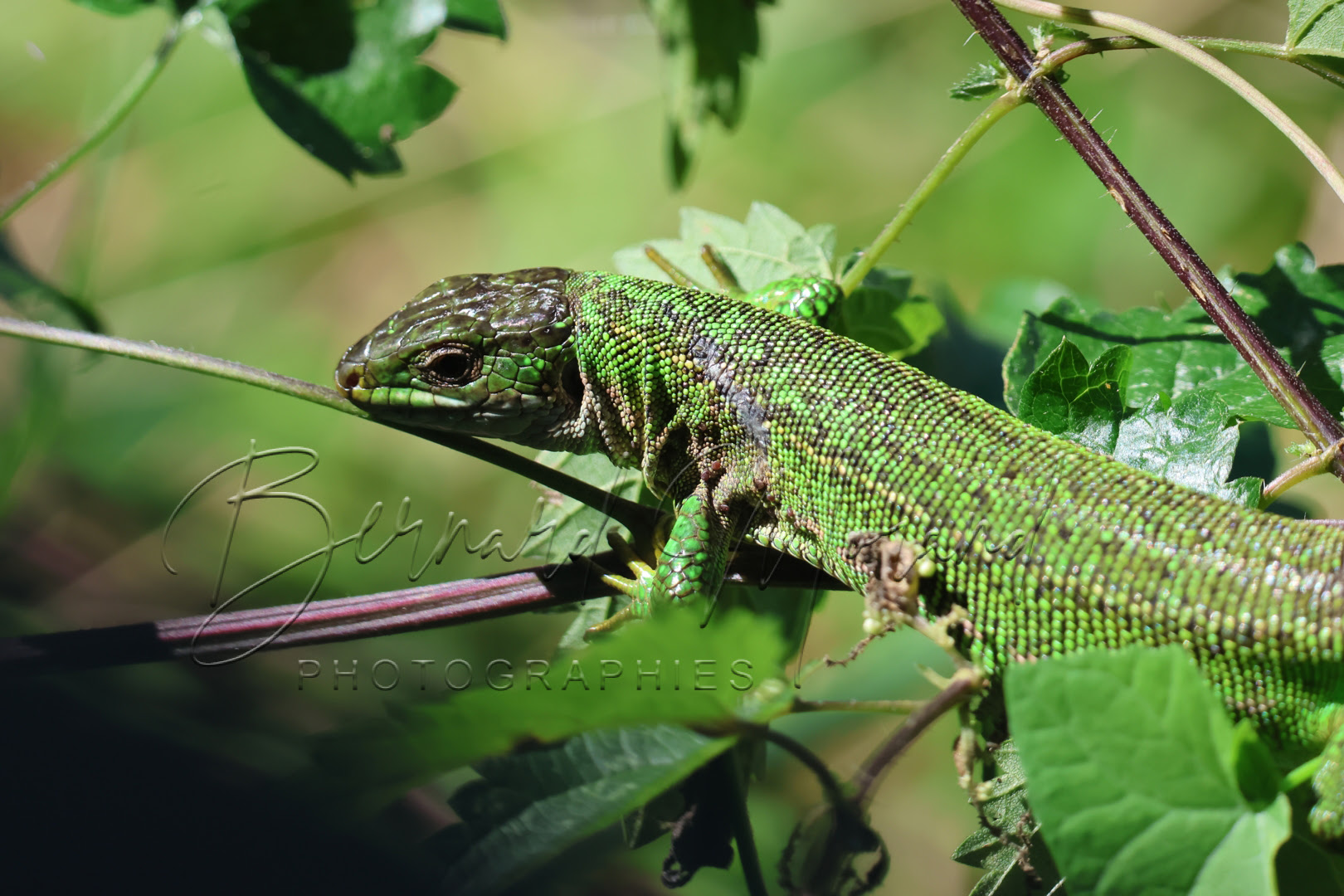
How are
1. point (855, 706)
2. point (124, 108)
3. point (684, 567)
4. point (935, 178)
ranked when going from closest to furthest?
point (855, 706) → point (935, 178) → point (684, 567) → point (124, 108)

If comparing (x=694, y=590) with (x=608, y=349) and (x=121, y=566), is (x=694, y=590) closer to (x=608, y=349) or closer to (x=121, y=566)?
(x=608, y=349)

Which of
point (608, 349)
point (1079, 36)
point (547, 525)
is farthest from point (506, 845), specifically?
point (1079, 36)

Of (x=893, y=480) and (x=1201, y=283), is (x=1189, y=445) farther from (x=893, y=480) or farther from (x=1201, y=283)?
(x=893, y=480)

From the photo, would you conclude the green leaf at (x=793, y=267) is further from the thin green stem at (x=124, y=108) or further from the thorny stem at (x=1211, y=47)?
the thin green stem at (x=124, y=108)

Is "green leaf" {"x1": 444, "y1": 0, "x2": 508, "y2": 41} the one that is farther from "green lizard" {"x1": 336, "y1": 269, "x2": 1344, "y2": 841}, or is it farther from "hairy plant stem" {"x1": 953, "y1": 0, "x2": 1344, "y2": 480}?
"hairy plant stem" {"x1": 953, "y1": 0, "x2": 1344, "y2": 480}

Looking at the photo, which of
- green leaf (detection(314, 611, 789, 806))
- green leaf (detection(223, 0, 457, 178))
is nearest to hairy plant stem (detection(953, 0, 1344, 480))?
green leaf (detection(314, 611, 789, 806))

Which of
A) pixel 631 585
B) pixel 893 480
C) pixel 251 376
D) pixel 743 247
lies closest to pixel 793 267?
pixel 743 247

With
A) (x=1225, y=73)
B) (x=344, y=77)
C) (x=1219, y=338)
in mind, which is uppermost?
(x=1225, y=73)
